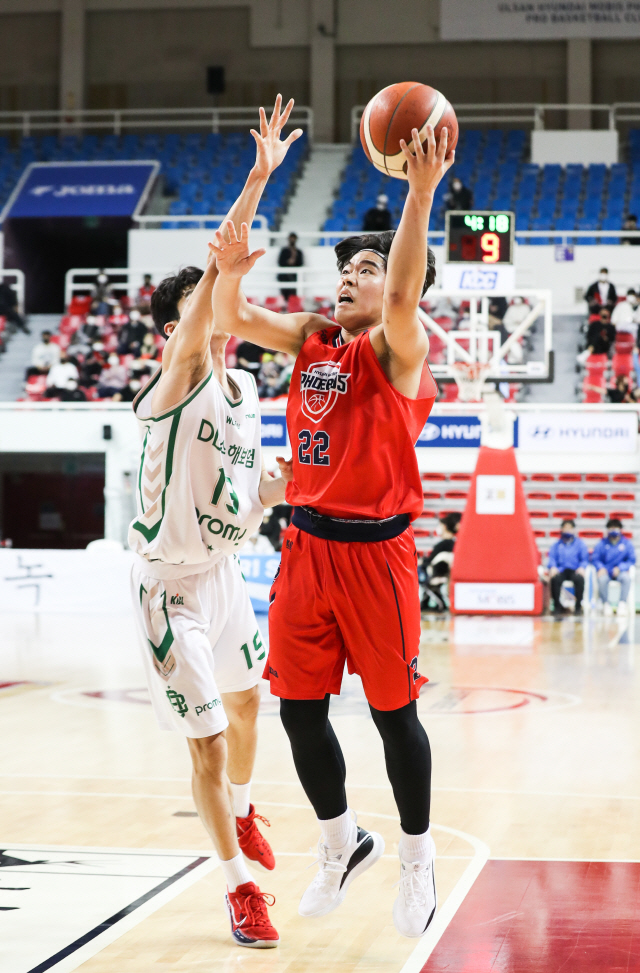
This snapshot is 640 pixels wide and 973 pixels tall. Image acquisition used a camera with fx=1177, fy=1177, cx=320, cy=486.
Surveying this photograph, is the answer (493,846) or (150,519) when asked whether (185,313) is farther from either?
(493,846)

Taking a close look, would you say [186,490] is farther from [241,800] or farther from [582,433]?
[582,433]

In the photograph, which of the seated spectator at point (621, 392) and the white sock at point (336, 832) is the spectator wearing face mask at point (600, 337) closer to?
the seated spectator at point (621, 392)

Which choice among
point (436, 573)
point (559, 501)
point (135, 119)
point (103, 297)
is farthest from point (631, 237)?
point (135, 119)

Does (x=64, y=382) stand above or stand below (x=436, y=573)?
above

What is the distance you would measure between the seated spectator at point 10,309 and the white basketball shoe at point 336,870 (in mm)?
19464

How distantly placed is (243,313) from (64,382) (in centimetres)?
1573

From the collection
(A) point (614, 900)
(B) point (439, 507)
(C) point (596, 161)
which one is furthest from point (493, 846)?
(C) point (596, 161)

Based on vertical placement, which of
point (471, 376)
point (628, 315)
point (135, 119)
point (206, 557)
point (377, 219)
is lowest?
point (206, 557)

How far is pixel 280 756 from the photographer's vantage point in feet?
22.0

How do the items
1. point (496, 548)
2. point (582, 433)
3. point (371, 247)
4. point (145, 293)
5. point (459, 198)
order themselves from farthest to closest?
point (459, 198) → point (145, 293) → point (496, 548) → point (582, 433) → point (371, 247)

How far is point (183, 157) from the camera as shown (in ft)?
81.6

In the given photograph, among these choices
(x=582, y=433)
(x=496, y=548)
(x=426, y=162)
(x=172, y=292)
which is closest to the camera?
(x=426, y=162)

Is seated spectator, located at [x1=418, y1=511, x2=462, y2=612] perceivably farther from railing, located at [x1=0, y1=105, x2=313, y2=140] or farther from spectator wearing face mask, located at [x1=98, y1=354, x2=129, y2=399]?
railing, located at [x1=0, y1=105, x2=313, y2=140]

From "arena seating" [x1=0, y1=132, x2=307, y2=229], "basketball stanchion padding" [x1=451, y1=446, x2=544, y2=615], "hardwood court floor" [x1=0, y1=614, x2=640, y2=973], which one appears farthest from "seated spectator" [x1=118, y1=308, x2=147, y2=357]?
"hardwood court floor" [x1=0, y1=614, x2=640, y2=973]
